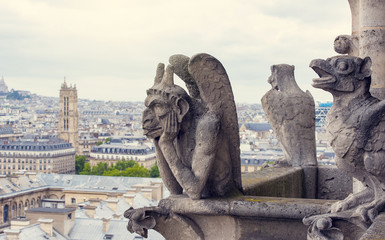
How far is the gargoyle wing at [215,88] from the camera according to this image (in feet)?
14.0

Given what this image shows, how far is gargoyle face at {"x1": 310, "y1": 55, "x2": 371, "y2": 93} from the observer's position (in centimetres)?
367

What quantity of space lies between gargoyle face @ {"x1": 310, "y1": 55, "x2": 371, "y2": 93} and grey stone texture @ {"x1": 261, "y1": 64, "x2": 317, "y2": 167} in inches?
95.5

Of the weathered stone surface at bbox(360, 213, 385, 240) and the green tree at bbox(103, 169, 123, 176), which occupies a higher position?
the weathered stone surface at bbox(360, 213, 385, 240)

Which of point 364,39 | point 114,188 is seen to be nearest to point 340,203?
point 364,39

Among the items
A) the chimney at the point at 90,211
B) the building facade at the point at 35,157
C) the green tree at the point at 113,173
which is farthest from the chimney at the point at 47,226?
the building facade at the point at 35,157

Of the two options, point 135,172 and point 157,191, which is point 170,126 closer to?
point 157,191

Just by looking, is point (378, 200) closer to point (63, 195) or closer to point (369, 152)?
point (369, 152)

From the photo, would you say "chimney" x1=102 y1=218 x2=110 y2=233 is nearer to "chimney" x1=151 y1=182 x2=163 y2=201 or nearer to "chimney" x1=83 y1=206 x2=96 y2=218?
"chimney" x1=83 y1=206 x2=96 y2=218

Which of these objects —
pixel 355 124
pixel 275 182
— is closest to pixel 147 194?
pixel 275 182

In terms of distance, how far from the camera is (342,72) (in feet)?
12.0

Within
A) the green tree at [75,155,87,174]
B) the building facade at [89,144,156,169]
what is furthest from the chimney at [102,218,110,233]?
the green tree at [75,155,87,174]

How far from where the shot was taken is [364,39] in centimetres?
496

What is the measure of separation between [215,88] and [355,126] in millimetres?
948

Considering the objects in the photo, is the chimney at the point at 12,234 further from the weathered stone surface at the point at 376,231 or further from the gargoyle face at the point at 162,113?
the weathered stone surface at the point at 376,231
